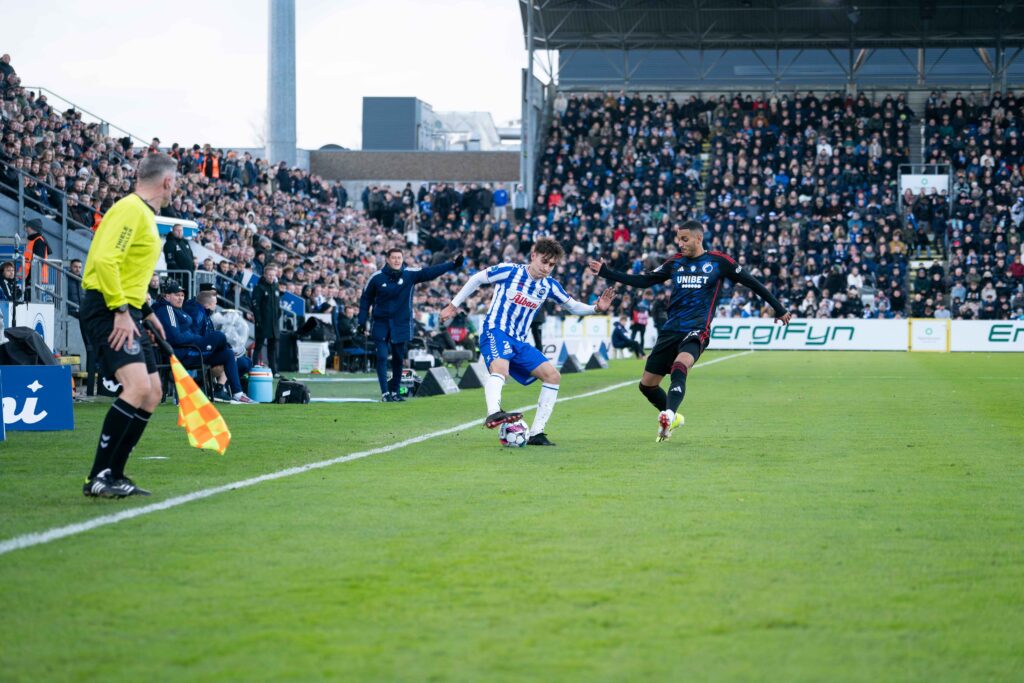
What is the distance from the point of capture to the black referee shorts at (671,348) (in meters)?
12.2

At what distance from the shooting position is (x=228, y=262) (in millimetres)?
28234

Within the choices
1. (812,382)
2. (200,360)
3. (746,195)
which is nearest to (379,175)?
(746,195)

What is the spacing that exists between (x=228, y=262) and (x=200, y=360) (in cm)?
1103

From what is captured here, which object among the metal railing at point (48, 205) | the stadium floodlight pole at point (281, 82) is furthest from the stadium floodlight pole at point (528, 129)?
the metal railing at point (48, 205)

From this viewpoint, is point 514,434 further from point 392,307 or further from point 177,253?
point 177,253

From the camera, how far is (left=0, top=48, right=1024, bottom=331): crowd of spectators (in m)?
41.5

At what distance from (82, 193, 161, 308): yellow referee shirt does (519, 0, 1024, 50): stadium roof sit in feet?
146

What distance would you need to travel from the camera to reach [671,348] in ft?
40.2

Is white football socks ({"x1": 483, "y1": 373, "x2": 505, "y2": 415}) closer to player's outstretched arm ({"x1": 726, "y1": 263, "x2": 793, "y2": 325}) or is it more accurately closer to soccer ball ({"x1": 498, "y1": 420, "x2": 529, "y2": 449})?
soccer ball ({"x1": 498, "y1": 420, "x2": 529, "y2": 449})

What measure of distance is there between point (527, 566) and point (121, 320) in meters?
3.17

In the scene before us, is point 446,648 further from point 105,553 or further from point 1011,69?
point 1011,69

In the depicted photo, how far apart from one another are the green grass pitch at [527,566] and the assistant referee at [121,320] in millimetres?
319

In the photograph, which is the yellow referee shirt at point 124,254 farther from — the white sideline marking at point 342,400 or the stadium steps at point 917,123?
the stadium steps at point 917,123

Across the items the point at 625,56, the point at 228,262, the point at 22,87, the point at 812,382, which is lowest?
the point at 812,382
